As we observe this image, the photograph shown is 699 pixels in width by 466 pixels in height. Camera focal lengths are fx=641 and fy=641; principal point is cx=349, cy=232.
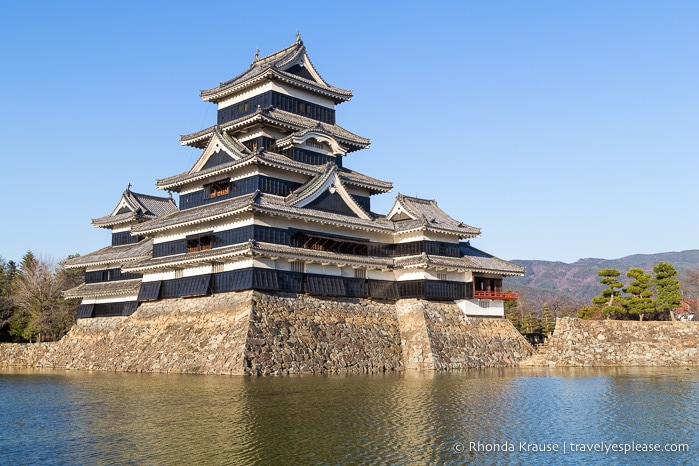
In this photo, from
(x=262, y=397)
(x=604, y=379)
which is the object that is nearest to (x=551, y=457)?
(x=262, y=397)

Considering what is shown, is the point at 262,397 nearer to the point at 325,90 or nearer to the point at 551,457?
the point at 551,457

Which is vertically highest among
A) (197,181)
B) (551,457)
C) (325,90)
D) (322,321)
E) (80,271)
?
(325,90)

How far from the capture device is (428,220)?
134ft

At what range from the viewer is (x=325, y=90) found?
4447cm

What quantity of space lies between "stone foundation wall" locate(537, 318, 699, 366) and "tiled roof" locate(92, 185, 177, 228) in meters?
30.0

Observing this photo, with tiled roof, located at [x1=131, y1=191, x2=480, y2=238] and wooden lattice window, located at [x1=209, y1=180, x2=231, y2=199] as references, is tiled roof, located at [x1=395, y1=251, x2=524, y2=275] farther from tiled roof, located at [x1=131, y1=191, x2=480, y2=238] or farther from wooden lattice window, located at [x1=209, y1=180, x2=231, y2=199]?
wooden lattice window, located at [x1=209, y1=180, x2=231, y2=199]

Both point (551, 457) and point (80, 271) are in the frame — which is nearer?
point (551, 457)

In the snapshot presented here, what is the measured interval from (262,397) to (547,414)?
31.6ft

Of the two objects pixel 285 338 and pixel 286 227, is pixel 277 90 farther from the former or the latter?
pixel 285 338

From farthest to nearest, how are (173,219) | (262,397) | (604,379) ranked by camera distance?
(173,219), (604,379), (262,397)

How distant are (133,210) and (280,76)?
1616 centimetres

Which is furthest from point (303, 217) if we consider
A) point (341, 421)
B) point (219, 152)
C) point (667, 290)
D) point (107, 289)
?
point (667, 290)

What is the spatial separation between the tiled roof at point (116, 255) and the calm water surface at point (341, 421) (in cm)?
1536

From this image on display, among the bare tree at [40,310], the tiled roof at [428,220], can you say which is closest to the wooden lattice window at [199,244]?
the tiled roof at [428,220]
